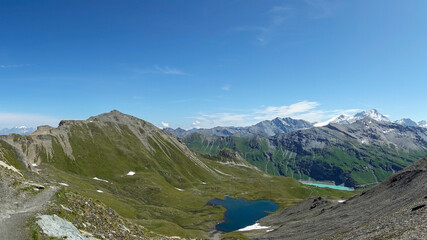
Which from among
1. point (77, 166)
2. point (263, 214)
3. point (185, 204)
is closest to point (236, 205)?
point (263, 214)

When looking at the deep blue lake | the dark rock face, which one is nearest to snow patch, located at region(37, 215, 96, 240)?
the dark rock face

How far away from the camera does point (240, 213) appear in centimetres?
16988

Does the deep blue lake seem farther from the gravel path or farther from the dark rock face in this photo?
the gravel path

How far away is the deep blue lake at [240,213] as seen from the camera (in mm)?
140250

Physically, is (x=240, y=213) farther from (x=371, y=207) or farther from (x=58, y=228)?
(x=58, y=228)

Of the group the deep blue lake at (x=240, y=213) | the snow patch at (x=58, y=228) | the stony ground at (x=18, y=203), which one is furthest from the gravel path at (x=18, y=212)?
the deep blue lake at (x=240, y=213)

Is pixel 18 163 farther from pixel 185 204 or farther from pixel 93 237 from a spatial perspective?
pixel 93 237

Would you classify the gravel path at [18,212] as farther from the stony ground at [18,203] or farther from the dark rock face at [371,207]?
the dark rock face at [371,207]

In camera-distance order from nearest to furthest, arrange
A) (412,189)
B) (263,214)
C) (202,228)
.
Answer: (412,189) → (202,228) → (263,214)

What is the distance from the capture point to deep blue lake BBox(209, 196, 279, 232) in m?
140

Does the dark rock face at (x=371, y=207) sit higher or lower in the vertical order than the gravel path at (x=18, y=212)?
lower

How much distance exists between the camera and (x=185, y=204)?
174 metres

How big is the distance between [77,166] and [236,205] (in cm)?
12305

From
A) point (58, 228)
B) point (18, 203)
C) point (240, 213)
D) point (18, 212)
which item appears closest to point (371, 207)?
point (58, 228)
